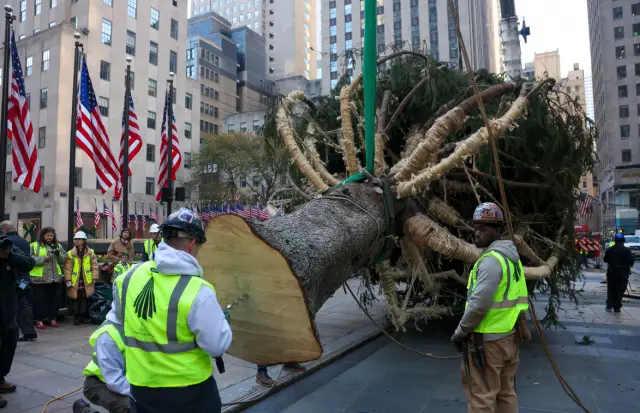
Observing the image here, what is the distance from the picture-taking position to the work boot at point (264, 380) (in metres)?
5.27

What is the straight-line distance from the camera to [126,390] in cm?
278

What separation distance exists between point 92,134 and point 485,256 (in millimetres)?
11848

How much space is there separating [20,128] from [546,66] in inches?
414

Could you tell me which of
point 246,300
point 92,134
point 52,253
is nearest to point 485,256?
Answer: point 246,300

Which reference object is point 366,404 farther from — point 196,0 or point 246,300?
point 196,0

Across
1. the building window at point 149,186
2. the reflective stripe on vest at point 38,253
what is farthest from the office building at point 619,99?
the reflective stripe on vest at point 38,253

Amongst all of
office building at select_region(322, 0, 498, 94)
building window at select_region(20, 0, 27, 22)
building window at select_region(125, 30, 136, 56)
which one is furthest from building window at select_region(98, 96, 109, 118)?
office building at select_region(322, 0, 498, 94)

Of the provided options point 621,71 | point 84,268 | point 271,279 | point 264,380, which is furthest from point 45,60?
point 621,71

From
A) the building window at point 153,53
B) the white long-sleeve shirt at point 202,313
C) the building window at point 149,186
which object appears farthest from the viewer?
the building window at point 153,53

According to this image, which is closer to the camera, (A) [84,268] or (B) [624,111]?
(A) [84,268]

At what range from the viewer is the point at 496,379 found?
137 inches

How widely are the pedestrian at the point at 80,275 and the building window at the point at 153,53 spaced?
34305mm

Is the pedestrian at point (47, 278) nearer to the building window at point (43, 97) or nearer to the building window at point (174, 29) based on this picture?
the building window at point (43, 97)

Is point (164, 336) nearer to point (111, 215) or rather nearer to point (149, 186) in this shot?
point (111, 215)
